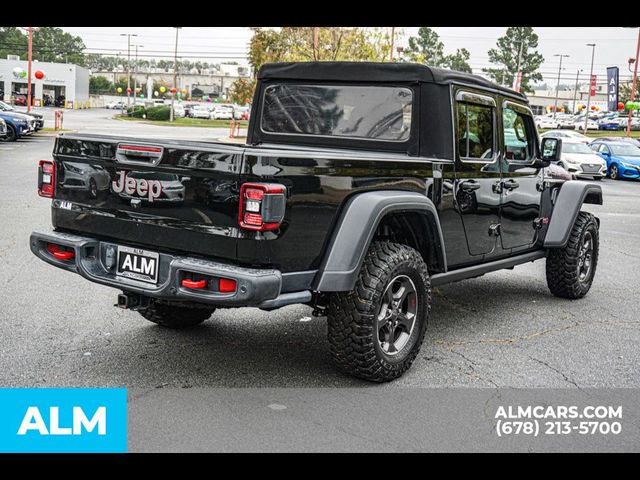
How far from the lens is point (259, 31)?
99.7ft

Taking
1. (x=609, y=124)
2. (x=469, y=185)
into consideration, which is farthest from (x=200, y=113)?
(x=469, y=185)

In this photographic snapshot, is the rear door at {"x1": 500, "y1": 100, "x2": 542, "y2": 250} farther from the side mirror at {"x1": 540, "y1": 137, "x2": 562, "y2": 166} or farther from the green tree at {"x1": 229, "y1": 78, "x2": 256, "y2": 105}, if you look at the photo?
the green tree at {"x1": 229, "y1": 78, "x2": 256, "y2": 105}

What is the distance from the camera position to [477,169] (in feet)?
19.4

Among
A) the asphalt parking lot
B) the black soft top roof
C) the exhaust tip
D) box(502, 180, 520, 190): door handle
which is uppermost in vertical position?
the black soft top roof

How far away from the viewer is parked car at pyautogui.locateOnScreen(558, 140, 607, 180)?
26625 mm

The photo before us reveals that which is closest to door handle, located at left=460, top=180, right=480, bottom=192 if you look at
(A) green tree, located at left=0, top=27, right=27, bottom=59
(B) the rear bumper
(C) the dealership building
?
(B) the rear bumper

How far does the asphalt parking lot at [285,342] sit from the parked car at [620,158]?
69.8 ft

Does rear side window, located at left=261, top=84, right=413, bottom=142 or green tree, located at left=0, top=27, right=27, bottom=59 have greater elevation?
Answer: green tree, located at left=0, top=27, right=27, bottom=59

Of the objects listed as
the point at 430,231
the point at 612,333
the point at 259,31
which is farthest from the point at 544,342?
the point at 259,31

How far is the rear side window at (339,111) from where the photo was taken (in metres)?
5.73

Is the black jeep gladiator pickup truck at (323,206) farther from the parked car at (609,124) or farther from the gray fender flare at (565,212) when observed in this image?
the parked car at (609,124)

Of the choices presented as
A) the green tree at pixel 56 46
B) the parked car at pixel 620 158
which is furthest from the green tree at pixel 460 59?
the parked car at pixel 620 158

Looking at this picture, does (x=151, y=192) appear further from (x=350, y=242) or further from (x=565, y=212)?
(x=565, y=212)

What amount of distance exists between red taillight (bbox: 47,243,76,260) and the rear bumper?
0.08 m
